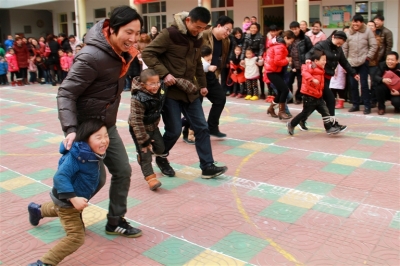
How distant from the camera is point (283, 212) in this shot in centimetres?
421

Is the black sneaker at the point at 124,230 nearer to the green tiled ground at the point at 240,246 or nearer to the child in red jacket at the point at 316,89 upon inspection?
the green tiled ground at the point at 240,246

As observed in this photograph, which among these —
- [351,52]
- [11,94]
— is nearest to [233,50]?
[351,52]

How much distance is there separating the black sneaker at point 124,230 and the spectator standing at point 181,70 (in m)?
1.56

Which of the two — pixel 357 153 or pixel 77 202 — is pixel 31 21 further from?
pixel 77 202

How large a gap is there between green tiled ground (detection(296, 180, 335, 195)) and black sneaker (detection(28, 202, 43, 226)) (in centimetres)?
268

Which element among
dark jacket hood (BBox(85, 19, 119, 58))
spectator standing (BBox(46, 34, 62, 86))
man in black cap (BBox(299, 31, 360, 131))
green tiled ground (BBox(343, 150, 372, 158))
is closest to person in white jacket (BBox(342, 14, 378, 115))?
man in black cap (BBox(299, 31, 360, 131))

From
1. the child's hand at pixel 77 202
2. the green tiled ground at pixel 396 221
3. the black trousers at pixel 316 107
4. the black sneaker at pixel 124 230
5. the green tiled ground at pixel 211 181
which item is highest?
the black trousers at pixel 316 107

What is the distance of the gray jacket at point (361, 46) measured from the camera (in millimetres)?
8852

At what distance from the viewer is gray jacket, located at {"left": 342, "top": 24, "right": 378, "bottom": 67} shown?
8.85 meters

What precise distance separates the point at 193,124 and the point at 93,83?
2.02 m

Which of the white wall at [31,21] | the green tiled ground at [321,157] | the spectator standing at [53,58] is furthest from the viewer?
the white wall at [31,21]

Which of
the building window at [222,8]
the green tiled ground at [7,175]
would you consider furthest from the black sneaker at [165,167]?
the building window at [222,8]

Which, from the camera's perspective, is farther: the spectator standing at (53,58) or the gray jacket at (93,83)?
the spectator standing at (53,58)

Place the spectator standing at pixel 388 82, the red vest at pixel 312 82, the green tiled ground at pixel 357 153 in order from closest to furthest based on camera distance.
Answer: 1. the green tiled ground at pixel 357 153
2. the red vest at pixel 312 82
3. the spectator standing at pixel 388 82
